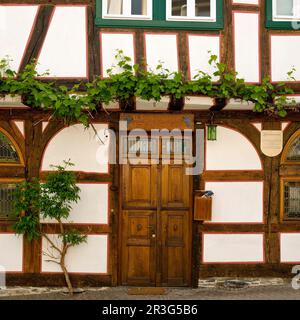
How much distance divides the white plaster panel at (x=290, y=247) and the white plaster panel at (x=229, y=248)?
0.43m

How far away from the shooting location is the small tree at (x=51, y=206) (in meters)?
7.52

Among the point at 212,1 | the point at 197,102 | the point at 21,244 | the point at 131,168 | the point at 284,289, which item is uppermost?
the point at 212,1

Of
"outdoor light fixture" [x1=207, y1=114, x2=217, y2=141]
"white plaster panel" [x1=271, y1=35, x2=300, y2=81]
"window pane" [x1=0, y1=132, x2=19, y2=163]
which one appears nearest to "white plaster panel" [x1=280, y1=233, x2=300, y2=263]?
"outdoor light fixture" [x1=207, y1=114, x2=217, y2=141]

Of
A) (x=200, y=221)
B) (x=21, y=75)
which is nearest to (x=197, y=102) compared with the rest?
Result: (x=200, y=221)

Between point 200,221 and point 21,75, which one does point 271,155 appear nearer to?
point 200,221

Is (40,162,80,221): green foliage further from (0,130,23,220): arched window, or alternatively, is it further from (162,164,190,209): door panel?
(162,164,190,209): door panel

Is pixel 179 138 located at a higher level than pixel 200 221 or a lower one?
higher

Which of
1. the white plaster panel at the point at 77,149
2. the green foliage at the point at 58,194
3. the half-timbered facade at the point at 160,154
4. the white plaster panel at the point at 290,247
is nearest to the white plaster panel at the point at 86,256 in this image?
the half-timbered facade at the point at 160,154

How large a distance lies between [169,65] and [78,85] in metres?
1.47

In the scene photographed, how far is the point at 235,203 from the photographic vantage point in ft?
26.7

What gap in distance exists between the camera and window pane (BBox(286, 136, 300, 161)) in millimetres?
8266

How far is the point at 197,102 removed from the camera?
759 centimetres

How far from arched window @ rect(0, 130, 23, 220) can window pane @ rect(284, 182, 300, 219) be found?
14.2ft

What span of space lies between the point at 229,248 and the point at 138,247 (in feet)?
4.84
